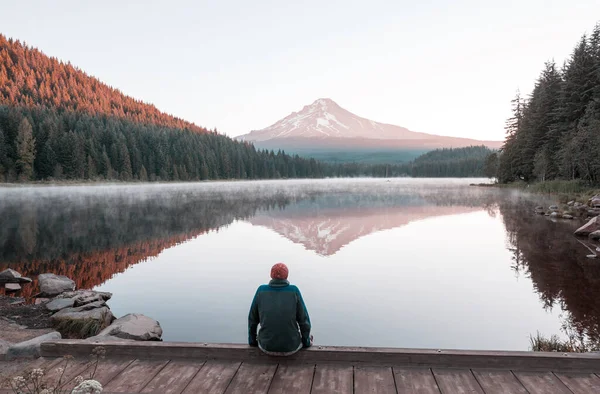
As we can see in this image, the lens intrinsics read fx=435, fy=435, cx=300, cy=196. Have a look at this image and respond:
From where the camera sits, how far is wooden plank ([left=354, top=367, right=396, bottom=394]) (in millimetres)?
4945

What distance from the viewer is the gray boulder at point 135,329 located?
8680 millimetres

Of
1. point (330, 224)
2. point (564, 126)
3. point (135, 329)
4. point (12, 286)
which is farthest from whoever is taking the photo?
point (564, 126)

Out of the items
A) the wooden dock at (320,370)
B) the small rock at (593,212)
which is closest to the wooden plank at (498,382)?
the wooden dock at (320,370)

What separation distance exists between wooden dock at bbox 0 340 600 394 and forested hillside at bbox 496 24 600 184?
3792 centimetres

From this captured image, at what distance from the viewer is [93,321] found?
32.4 ft

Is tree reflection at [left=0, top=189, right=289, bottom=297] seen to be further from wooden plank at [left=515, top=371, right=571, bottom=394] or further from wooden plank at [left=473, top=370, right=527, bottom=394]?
wooden plank at [left=515, top=371, right=571, bottom=394]

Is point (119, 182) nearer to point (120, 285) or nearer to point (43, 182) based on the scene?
point (43, 182)

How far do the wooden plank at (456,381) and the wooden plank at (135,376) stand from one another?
3.47 metres

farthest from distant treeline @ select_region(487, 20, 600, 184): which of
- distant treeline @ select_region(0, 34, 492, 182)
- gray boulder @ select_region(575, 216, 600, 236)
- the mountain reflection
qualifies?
distant treeline @ select_region(0, 34, 492, 182)

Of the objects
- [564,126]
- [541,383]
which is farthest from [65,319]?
[564,126]

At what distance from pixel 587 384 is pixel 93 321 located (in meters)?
9.38

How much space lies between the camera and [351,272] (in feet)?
50.9

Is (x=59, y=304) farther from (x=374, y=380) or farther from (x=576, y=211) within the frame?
(x=576, y=211)

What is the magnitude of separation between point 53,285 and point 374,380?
11.3m
